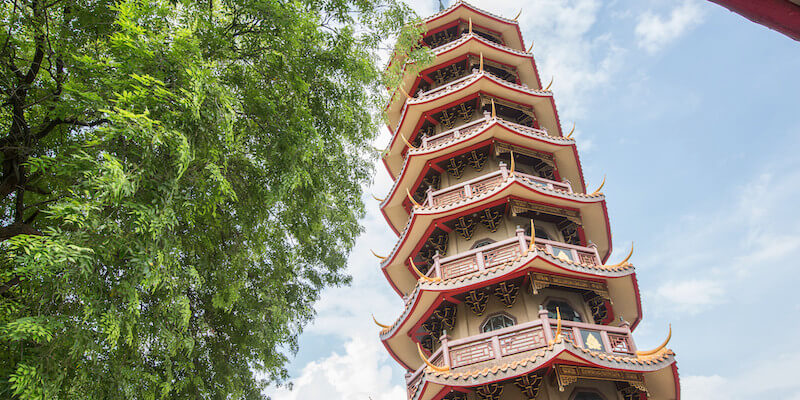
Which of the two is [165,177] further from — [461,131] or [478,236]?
[461,131]

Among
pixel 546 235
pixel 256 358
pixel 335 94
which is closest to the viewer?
pixel 335 94

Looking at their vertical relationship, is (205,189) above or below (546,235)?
below

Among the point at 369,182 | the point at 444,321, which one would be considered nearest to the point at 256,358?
the point at 369,182

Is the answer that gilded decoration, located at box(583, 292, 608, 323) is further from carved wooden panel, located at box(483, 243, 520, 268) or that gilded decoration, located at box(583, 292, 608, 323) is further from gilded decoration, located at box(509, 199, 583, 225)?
gilded decoration, located at box(509, 199, 583, 225)

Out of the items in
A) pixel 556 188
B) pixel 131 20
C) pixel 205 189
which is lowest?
pixel 205 189

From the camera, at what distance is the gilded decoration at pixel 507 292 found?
10625 millimetres

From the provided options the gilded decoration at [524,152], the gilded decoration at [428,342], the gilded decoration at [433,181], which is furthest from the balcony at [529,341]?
the gilded decoration at [433,181]

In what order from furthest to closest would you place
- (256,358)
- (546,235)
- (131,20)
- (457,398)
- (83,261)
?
(546,235), (457,398), (256,358), (131,20), (83,261)

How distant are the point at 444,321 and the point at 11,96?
355 inches

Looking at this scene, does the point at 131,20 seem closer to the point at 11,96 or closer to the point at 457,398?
the point at 11,96

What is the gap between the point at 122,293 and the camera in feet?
16.0

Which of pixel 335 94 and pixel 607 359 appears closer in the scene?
pixel 335 94

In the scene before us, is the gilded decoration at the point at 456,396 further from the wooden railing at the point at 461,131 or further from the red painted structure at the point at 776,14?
the red painted structure at the point at 776,14

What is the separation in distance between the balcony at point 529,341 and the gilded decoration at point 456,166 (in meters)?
5.52
